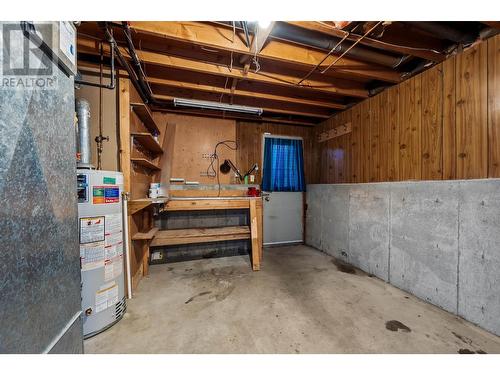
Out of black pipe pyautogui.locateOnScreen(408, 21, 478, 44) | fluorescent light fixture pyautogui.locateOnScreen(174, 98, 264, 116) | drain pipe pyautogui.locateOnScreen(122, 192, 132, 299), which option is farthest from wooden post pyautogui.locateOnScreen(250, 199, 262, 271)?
black pipe pyautogui.locateOnScreen(408, 21, 478, 44)

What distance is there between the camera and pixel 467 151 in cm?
185

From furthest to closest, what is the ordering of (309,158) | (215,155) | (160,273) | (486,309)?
(309,158) < (215,155) < (160,273) < (486,309)

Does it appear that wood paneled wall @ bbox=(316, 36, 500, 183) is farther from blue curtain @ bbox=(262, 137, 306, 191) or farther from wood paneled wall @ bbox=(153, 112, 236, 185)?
wood paneled wall @ bbox=(153, 112, 236, 185)

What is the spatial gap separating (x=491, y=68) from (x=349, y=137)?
65.4 inches

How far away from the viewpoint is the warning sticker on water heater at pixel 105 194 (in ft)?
5.00

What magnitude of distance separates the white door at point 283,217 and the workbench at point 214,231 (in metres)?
0.95

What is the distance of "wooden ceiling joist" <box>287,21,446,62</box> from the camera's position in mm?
1632

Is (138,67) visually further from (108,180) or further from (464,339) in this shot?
(464,339)

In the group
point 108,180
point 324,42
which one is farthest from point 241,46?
point 108,180

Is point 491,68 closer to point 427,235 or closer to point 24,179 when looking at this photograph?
point 427,235

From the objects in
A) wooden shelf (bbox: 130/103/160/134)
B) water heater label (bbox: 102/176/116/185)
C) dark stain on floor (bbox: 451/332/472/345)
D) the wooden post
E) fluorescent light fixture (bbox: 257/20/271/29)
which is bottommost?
dark stain on floor (bbox: 451/332/472/345)

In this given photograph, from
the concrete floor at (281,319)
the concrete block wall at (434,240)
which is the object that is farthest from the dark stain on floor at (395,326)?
the concrete block wall at (434,240)

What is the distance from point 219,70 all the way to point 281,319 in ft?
8.42

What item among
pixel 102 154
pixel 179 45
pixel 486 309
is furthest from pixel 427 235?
pixel 102 154
